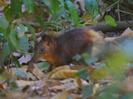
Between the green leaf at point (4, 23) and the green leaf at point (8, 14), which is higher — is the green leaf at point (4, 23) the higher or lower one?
the lower one

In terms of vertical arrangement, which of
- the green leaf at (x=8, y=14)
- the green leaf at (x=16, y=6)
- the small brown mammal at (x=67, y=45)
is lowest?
the small brown mammal at (x=67, y=45)

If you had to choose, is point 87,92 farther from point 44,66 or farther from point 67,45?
point 67,45

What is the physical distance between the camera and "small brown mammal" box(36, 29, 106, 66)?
3828 mm

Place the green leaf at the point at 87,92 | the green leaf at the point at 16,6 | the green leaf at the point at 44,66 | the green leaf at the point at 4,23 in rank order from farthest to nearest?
the green leaf at the point at 44,66, the green leaf at the point at 4,23, the green leaf at the point at 16,6, the green leaf at the point at 87,92

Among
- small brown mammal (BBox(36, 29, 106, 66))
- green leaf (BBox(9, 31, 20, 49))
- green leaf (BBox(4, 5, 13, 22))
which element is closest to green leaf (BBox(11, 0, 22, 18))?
green leaf (BBox(4, 5, 13, 22))

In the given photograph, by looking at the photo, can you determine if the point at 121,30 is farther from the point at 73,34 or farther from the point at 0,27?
the point at 0,27

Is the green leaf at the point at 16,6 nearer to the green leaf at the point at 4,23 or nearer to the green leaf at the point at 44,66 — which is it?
the green leaf at the point at 4,23

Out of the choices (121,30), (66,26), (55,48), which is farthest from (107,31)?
(55,48)

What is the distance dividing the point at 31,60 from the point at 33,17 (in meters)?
1.30

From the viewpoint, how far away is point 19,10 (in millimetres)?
2320

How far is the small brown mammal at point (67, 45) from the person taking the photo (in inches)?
151

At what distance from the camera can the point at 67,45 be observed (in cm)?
395

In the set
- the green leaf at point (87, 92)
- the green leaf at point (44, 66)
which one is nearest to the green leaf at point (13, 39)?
the green leaf at point (87, 92)

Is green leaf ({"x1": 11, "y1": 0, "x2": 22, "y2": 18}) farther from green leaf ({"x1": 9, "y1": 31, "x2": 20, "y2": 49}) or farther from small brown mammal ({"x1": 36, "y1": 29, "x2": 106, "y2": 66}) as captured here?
small brown mammal ({"x1": 36, "y1": 29, "x2": 106, "y2": 66})
